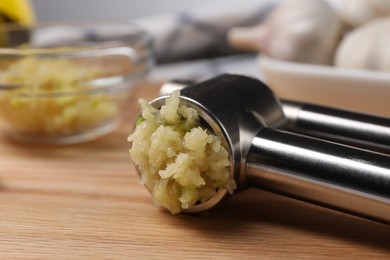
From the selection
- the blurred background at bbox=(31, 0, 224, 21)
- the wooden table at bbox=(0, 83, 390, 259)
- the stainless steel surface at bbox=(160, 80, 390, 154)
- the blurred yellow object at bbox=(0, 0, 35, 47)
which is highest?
the blurred yellow object at bbox=(0, 0, 35, 47)

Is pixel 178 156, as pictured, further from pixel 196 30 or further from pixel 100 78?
pixel 196 30

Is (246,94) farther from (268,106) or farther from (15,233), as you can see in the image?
(15,233)

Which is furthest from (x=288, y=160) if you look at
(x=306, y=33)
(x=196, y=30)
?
(x=196, y=30)

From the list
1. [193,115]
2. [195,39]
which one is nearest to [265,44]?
[193,115]

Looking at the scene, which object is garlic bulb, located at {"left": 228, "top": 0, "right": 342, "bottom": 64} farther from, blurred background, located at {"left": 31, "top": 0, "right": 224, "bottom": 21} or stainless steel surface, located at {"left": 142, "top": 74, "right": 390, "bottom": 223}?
blurred background, located at {"left": 31, "top": 0, "right": 224, "bottom": 21}

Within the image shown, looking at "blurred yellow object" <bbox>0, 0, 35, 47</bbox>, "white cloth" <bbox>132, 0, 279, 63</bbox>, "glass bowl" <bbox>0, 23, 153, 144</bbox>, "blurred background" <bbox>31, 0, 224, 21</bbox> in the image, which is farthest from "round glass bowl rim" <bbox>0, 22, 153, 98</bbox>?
"blurred background" <bbox>31, 0, 224, 21</bbox>
